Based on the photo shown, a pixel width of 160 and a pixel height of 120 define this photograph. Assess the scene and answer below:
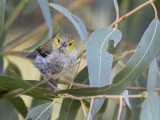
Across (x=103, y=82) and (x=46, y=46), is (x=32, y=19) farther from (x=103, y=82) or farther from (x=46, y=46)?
(x=103, y=82)

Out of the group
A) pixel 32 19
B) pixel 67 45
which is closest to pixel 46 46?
pixel 67 45

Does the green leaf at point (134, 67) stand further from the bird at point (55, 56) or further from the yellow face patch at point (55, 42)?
the yellow face patch at point (55, 42)

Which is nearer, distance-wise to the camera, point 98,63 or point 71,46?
point 98,63

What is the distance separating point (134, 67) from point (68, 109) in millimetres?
350

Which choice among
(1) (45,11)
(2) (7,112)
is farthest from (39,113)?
(2) (7,112)

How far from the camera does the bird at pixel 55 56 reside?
1.81m

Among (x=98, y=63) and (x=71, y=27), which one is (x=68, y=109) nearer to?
(x=98, y=63)

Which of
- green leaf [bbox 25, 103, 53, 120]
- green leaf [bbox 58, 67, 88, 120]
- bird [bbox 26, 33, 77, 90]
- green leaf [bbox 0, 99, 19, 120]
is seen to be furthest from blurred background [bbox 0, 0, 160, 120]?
green leaf [bbox 25, 103, 53, 120]

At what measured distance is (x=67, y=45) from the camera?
1902 millimetres

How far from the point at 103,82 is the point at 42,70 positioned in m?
0.45

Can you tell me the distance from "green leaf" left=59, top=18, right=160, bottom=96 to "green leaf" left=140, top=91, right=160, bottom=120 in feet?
0.33

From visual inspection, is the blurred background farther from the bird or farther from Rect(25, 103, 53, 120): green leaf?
Rect(25, 103, 53, 120): green leaf

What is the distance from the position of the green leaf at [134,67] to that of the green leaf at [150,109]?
0.33 ft

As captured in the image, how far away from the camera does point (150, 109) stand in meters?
1.34
